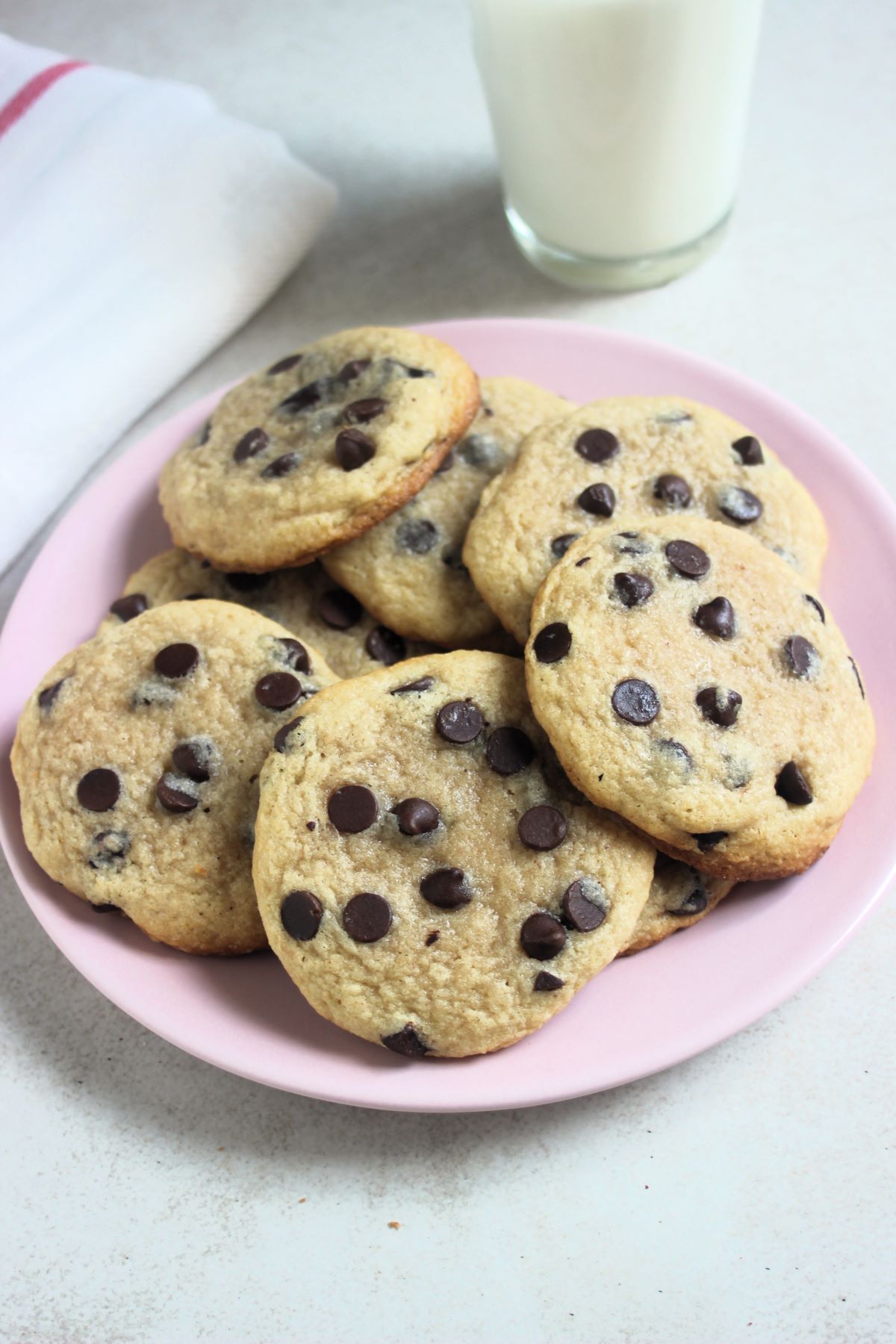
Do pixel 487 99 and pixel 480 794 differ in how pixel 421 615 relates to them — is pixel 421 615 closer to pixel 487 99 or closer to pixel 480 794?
pixel 480 794

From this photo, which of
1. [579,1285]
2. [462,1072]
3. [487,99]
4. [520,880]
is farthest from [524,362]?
[579,1285]

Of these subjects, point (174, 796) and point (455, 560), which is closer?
point (174, 796)

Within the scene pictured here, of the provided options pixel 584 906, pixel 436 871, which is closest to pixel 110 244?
pixel 436 871

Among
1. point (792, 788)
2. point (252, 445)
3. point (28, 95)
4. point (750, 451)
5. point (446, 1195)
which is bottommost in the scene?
point (446, 1195)

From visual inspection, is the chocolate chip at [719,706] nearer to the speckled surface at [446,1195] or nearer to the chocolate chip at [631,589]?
the chocolate chip at [631,589]

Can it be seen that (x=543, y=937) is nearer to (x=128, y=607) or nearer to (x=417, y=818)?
(x=417, y=818)

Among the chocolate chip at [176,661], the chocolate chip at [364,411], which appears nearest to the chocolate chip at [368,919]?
the chocolate chip at [176,661]
